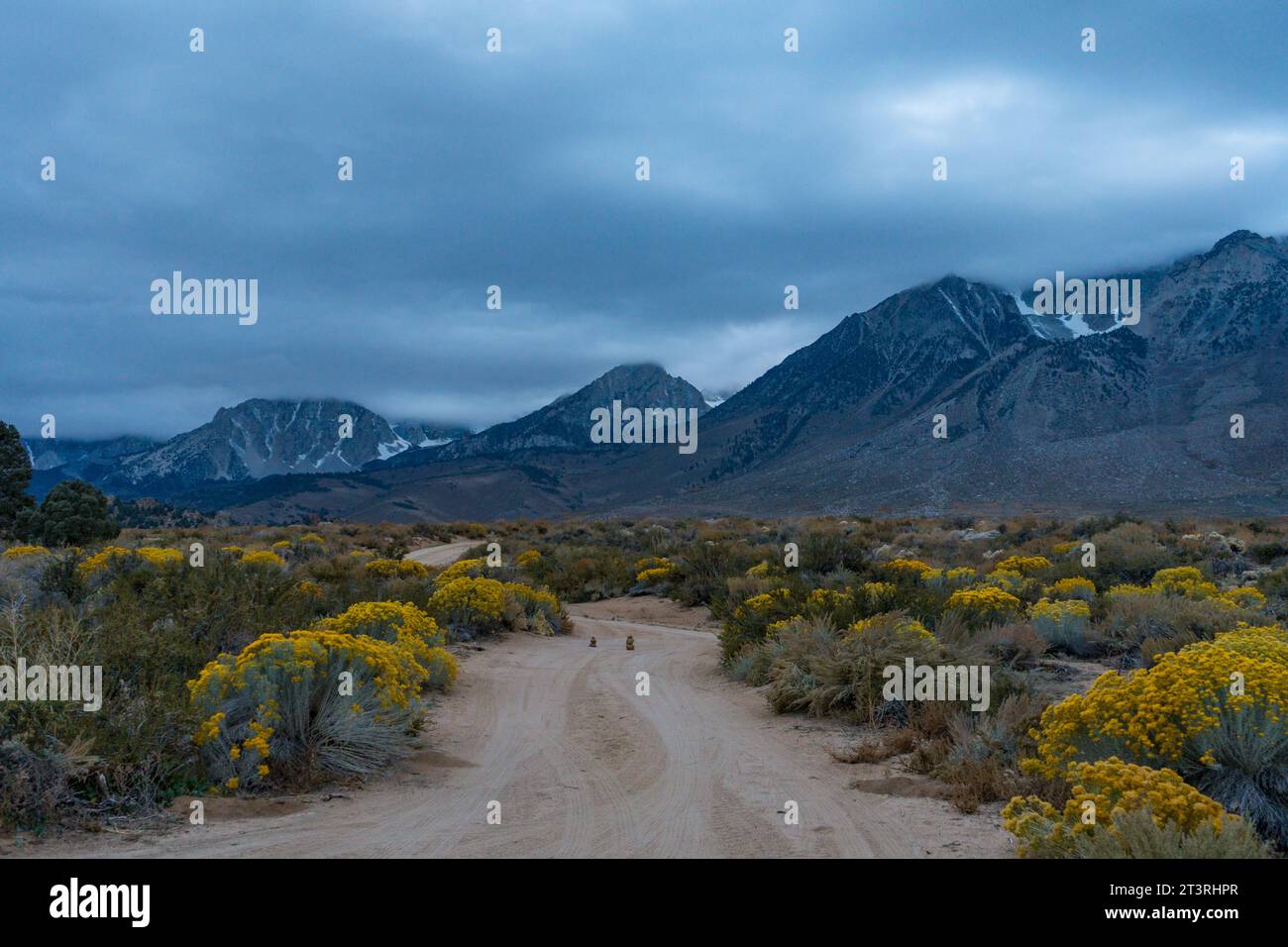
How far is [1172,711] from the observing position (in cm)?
618

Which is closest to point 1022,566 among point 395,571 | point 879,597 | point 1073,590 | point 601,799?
point 1073,590

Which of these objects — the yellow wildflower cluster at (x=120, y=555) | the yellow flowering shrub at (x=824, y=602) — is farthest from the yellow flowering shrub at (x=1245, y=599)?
the yellow wildflower cluster at (x=120, y=555)

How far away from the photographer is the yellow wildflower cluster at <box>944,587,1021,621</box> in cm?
1424

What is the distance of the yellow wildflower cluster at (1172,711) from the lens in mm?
6109

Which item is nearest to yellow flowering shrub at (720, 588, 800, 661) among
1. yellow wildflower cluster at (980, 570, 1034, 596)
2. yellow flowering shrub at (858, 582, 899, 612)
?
yellow flowering shrub at (858, 582, 899, 612)

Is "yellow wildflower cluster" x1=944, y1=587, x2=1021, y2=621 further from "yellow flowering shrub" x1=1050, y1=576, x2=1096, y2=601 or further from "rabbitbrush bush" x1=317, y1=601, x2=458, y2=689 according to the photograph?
"rabbitbrush bush" x1=317, y1=601, x2=458, y2=689

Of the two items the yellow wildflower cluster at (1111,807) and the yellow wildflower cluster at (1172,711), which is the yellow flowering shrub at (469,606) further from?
the yellow wildflower cluster at (1111,807)

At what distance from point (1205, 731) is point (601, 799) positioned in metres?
4.43

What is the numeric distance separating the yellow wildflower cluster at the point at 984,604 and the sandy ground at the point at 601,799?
4003mm

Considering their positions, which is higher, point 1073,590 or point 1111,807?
point 1111,807

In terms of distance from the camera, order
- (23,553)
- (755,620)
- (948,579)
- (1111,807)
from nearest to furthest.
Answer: (1111,807)
(755,620)
(948,579)
(23,553)

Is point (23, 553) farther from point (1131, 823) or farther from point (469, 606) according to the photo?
point (1131, 823)
